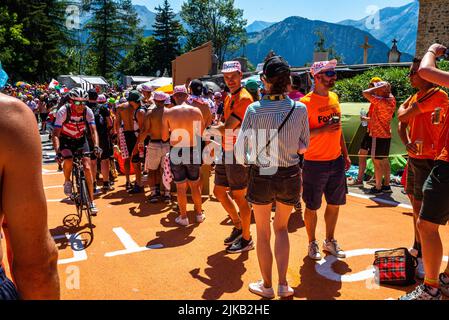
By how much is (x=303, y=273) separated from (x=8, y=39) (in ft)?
146

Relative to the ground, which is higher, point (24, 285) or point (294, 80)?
point (294, 80)

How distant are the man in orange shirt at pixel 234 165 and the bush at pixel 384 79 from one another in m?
8.27

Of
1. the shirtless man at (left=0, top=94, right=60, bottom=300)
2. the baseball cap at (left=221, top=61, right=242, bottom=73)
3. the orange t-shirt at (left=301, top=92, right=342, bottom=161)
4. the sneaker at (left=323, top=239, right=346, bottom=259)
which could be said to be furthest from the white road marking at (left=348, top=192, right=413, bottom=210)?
the shirtless man at (left=0, top=94, right=60, bottom=300)

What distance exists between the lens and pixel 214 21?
59.8m

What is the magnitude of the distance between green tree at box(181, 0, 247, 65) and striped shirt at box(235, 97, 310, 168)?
2263 inches

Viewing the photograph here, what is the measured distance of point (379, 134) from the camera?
7.48 metres

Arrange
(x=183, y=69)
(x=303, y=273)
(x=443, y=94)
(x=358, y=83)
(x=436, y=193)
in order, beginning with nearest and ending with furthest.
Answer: (x=436, y=193) < (x=443, y=94) < (x=303, y=273) < (x=358, y=83) < (x=183, y=69)

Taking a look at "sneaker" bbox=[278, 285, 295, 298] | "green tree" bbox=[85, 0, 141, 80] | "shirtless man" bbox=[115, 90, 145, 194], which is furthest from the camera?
"green tree" bbox=[85, 0, 141, 80]

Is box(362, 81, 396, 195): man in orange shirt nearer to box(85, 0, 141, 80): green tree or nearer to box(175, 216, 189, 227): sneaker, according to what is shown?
box(175, 216, 189, 227): sneaker

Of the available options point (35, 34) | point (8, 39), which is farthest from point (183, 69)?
point (35, 34)

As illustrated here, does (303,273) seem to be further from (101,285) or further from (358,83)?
(358,83)

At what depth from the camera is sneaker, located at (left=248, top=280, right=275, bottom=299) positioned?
3.56m

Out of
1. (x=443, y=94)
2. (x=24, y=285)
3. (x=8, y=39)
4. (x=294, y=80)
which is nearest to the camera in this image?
(x=24, y=285)
